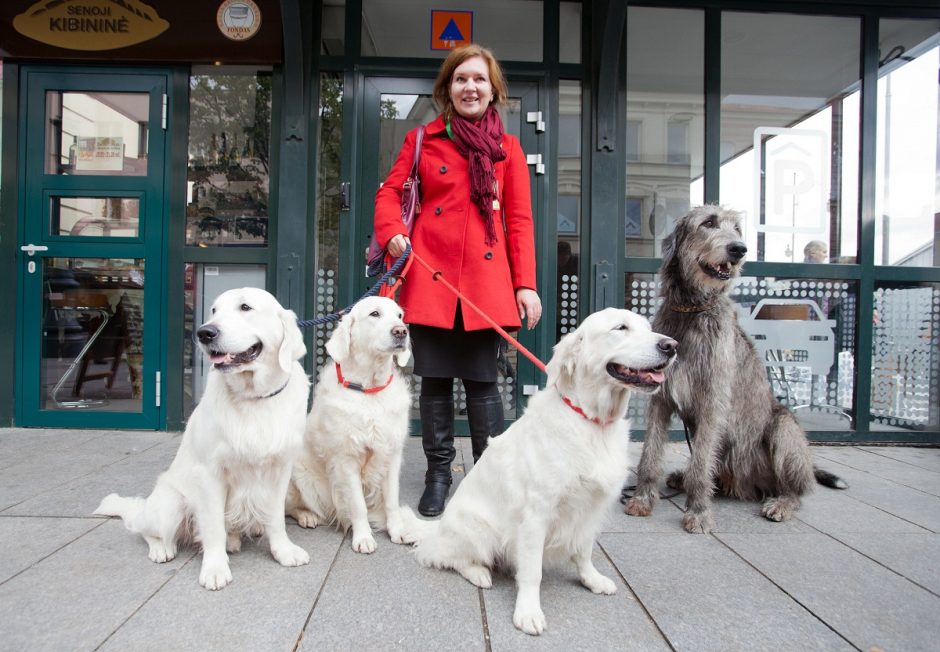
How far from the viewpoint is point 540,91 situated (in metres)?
4.51

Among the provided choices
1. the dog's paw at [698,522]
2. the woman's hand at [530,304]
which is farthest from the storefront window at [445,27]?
the dog's paw at [698,522]

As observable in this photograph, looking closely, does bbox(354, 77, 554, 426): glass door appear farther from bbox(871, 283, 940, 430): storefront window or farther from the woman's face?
bbox(871, 283, 940, 430): storefront window

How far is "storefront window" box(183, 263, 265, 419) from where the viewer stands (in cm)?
450

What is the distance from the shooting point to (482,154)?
275 cm

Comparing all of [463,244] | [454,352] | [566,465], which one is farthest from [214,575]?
[463,244]

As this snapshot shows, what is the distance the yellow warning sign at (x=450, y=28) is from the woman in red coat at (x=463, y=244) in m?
1.98

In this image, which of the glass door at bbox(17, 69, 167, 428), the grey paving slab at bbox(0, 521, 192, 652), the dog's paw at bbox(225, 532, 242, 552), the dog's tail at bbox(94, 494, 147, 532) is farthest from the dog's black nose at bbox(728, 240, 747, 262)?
the glass door at bbox(17, 69, 167, 428)

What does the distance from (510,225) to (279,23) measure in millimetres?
2986

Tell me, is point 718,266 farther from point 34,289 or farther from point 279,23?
point 34,289

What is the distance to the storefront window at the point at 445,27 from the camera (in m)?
4.51

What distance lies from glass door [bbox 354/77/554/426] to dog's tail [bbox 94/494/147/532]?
7.65 ft

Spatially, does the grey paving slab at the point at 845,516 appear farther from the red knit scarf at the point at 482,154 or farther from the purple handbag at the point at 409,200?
the purple handbag at the point at 409,200

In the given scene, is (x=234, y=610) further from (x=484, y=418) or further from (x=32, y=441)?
(x=32, y=441)

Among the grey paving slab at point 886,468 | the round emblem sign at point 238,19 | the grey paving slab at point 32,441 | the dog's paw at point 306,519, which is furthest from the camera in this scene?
the round emblem sign at point 238,19
